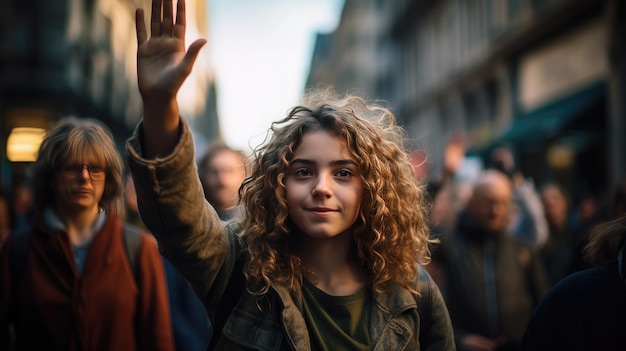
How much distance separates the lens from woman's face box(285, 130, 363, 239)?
2.32 meters

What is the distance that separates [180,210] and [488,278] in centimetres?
331

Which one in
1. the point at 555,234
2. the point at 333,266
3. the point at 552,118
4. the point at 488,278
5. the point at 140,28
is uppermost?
the point at 552,118

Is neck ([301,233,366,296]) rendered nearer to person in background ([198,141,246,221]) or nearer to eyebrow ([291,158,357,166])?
eyebrow ([291,158,357,166])

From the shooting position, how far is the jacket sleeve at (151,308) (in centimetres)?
334

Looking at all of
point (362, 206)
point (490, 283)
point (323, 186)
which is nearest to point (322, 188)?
point (323, 186)

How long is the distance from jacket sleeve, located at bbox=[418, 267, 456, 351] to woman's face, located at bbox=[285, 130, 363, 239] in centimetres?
37

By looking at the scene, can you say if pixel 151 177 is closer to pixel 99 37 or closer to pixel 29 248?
pixel 29 248

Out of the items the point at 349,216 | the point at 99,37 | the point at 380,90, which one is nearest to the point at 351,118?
the point at 349,216

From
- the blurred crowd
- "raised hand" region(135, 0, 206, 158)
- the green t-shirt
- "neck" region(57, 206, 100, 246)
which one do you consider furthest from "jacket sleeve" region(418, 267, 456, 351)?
the blurred crowd

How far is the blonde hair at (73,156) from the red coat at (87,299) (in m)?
0.11

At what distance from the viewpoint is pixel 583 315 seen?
2172 millimetres

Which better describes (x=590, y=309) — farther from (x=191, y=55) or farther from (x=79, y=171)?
(x=79, y=171)

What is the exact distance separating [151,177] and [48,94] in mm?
17719

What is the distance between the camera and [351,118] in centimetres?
247
